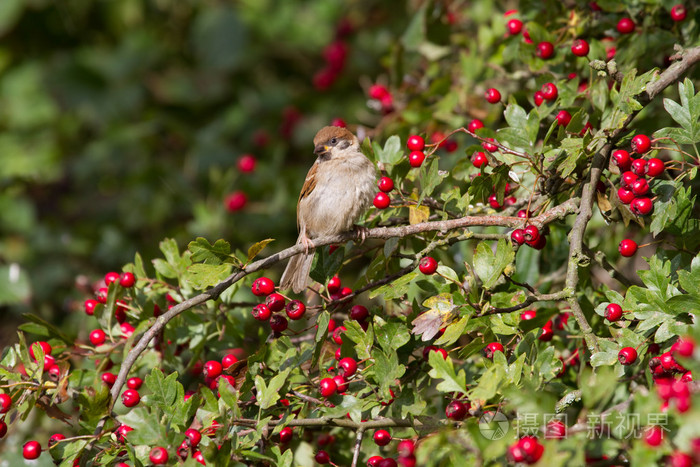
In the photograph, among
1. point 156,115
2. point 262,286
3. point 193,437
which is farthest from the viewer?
point 156,115

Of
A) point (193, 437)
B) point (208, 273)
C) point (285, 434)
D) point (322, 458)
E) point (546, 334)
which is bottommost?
point (322, 458)

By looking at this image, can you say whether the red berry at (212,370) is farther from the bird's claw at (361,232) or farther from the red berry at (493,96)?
the red berry at (493,96)

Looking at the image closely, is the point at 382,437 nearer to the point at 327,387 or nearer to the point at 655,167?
the point at 327,387

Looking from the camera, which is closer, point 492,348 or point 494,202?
point 492,348

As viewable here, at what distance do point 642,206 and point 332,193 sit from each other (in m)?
1.51

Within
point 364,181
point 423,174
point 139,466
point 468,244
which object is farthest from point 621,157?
point 139,466

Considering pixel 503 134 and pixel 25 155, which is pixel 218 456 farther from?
pixel 25 155

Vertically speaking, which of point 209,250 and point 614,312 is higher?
point 209,250

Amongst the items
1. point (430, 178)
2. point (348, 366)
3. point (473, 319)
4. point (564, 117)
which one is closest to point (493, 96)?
point (564, 117)

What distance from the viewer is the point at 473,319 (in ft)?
7.23

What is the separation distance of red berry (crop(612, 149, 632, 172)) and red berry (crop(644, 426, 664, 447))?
872mm

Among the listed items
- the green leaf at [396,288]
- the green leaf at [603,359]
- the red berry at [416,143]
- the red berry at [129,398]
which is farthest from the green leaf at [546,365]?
the red berry at [129,398]

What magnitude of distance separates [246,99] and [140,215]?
1.35m

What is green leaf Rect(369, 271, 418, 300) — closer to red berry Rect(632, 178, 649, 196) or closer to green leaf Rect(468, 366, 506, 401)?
green leaf Rect(468, 366, 506, 401)
